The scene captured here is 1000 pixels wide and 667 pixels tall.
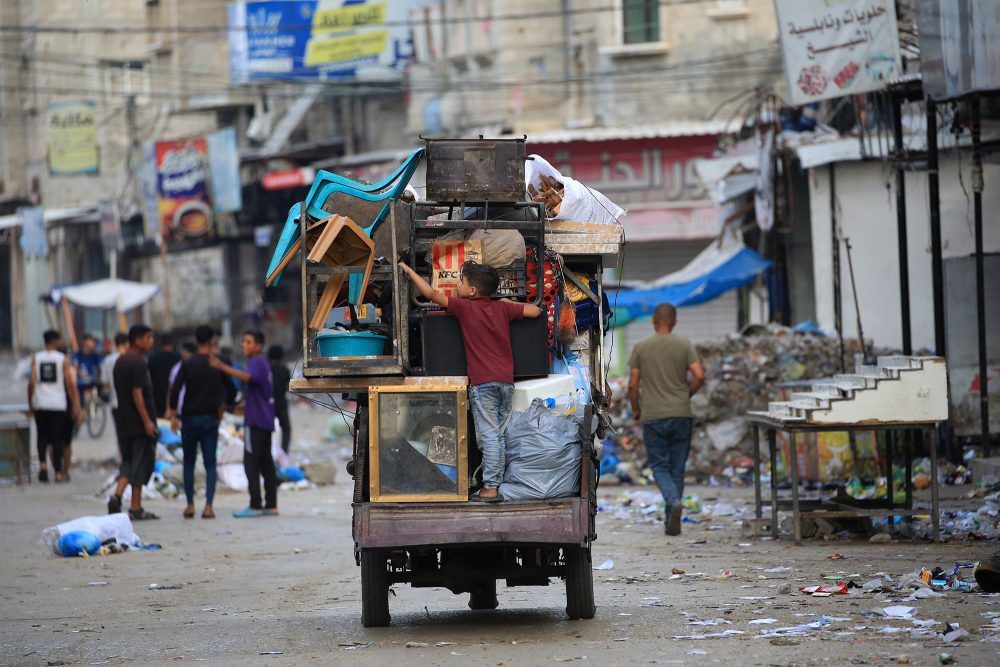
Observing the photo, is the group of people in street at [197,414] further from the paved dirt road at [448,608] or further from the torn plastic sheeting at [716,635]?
the torn plastic sheeting at [716,635]

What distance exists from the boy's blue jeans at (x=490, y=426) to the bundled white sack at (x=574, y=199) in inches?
57.0

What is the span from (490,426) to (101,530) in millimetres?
6347

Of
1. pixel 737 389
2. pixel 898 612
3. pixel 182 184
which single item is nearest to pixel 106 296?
pixel 182 184

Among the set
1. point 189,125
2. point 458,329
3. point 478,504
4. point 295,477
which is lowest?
point 295,477

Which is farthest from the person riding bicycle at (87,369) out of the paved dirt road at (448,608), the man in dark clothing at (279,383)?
the paved dirt road at (448,608)

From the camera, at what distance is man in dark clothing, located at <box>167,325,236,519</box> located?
605 inches

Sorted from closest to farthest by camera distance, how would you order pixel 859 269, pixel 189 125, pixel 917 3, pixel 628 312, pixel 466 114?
pixel 917 3 → pixel 859 269 → pixel 628 312 → pixel 466 114 → pixel 189 125

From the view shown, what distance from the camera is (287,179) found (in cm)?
4053

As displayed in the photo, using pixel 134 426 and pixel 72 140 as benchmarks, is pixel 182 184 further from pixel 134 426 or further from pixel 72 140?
pixel 134 426

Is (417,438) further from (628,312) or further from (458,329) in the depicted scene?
(628,312)

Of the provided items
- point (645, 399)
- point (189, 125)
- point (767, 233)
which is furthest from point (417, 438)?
point (189, 125)

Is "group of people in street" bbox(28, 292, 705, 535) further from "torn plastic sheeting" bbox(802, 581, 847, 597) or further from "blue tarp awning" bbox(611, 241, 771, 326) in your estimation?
"blue tarp awning" bbox(611, 241, 771, 326)

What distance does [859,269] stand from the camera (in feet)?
70.9

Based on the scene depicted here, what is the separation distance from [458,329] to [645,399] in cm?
535
